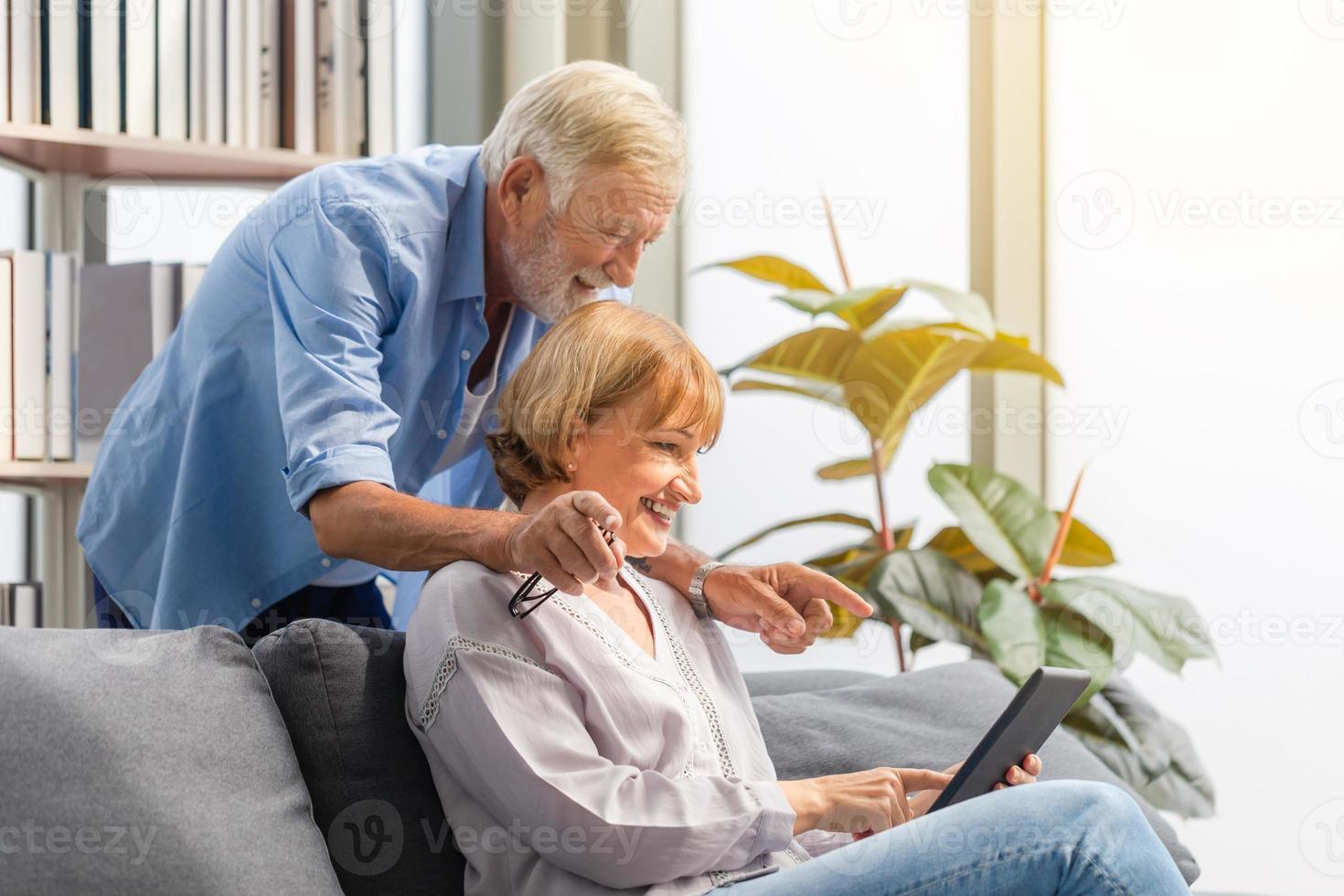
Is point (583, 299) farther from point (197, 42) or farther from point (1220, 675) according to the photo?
point (1220, 675)

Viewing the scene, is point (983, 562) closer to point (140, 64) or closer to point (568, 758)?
point (568, 758)

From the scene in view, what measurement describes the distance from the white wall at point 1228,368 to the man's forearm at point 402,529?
67.3 inches

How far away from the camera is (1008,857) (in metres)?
1.01

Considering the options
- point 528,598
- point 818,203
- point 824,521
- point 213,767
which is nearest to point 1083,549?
point 824,521

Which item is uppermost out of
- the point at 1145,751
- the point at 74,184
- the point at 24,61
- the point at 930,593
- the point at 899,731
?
the point at 24,61

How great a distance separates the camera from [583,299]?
1.61 m

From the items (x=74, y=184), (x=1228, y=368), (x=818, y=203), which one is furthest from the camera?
(x=818, y=203)

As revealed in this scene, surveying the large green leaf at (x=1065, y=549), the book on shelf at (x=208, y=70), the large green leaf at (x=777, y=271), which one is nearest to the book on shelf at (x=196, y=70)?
the book on shelf at (x=208, y=70)

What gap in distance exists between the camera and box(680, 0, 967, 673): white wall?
9.02 feet

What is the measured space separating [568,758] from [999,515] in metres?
1.23

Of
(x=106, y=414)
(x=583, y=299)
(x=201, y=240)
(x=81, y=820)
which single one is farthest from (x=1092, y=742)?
(x=201, y=240)

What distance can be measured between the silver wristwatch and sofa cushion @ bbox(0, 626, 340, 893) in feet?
1.55

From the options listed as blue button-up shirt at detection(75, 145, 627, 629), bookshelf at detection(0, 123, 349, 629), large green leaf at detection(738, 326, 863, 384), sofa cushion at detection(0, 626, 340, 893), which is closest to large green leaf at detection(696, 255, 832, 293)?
large green leaf at detection(738, 326, 863, 384)

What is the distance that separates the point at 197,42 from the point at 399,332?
3.00ft
